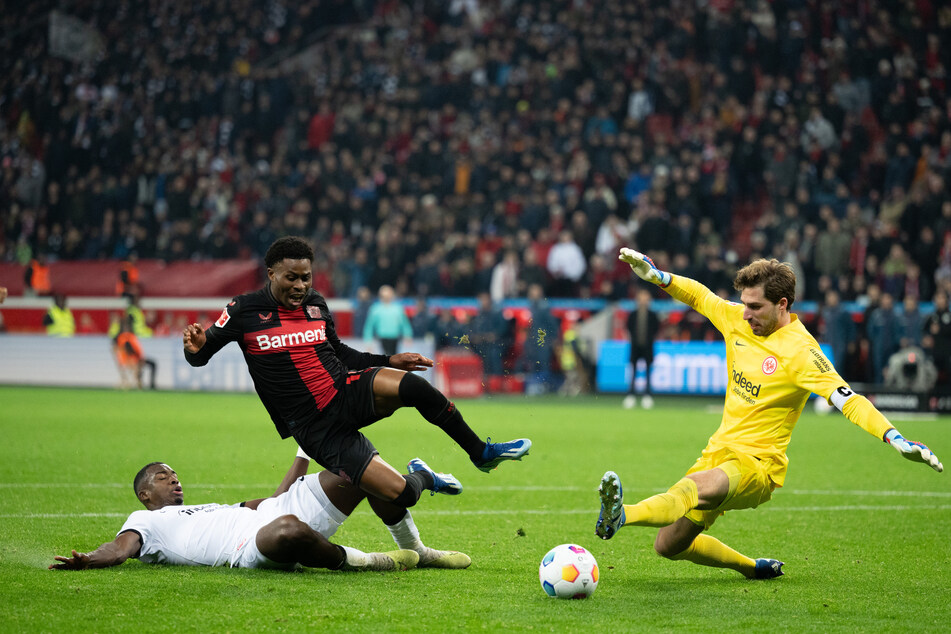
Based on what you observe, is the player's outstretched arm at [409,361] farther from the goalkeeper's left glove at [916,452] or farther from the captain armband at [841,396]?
the goalkeeper's left glove at [916,452]

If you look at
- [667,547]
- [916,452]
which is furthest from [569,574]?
[916,452]

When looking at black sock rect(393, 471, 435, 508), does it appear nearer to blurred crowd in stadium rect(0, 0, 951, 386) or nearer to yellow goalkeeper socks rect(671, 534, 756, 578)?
yellow goalkeeper socks rect(671, 534, 756, 578)

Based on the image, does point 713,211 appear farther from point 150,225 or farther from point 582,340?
point 150,225

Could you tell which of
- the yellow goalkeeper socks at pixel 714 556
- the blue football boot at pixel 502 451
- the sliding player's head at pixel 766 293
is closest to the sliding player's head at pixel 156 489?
the blue football boot at pixel 502 451

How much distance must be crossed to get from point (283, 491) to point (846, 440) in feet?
31.4

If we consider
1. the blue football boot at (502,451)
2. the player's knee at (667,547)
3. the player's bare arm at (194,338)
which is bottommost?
the player's knee at (667,547)

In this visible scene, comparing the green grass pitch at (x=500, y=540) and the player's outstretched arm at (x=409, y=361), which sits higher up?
the player's outstretched arm at (x=409, y=361)

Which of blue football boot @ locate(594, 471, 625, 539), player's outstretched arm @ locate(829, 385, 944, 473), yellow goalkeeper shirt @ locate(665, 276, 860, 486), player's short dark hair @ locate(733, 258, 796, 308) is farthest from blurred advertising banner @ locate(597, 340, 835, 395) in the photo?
blue football boot @ locate(594, 471, 625, 539)

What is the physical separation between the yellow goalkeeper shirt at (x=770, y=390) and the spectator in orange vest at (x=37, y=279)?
68.8 ft

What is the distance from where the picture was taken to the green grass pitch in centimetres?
475

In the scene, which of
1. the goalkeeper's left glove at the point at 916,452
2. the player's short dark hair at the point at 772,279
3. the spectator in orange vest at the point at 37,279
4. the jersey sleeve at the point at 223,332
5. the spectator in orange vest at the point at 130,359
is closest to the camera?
the goalkeeper's left glove at the point at 916,452

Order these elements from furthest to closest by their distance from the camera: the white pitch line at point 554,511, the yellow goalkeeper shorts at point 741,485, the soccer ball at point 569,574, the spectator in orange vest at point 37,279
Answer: the spectator in orange vest at point 37,279 < the white pitch line at point 554,511 < the yellow goalkeeper shorts at point 741,485 < the soccer ball at point 569,574

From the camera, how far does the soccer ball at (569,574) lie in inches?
204

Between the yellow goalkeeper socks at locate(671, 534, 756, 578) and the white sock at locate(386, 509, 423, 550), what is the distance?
1.40 metres
